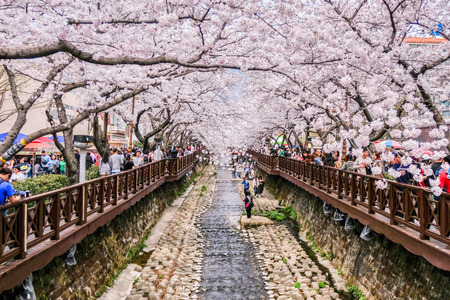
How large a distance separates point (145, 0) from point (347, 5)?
238 inches

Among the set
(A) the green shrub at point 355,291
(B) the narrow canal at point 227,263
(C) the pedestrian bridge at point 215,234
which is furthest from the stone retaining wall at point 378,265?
(B) the narrow canal at point 227,263

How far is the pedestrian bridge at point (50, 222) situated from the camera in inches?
244

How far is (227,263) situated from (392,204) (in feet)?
24.3

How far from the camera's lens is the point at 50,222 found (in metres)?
7.91

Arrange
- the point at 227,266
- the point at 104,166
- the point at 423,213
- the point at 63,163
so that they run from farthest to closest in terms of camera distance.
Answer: the point at 63,163 < the point at 104,166 < the point at 227,266 < the point at 423,213

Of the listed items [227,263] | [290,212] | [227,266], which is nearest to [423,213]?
[227,266]

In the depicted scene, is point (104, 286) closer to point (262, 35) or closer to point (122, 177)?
point (122, 177)

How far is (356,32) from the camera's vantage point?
436 inches

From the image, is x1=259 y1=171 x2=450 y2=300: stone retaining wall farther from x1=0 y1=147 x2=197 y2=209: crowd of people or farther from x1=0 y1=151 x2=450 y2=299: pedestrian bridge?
x1=0 y1=147 x2=197 y2=209: crowd of people

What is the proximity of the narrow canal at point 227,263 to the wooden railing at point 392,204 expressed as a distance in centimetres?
369

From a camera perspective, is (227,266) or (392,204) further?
(227,266)

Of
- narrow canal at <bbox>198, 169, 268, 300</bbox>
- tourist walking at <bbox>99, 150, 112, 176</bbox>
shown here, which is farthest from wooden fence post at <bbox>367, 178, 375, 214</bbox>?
tourist walking at <bbox>99, 150, 112, 176</bbox>

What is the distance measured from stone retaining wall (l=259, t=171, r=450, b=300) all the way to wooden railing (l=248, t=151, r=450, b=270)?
61 centimetres

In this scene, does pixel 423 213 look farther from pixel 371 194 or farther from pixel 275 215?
pixel 275 215
